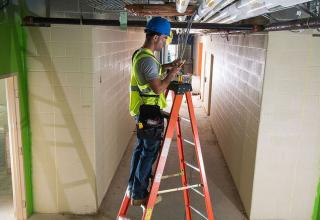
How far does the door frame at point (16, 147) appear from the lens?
337 centimetres

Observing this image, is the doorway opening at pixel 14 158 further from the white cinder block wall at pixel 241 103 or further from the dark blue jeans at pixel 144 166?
the white cinder block wall at pixel 241 103

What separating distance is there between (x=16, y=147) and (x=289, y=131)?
10.0ft

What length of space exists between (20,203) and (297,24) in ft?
11.3

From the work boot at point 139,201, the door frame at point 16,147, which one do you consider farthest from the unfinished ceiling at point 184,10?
the work boot at point 139,201

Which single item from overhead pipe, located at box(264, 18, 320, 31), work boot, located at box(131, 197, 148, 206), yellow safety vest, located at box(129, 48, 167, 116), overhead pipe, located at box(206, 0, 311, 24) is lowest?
work boot, located at box(131, 197, 148, 206)

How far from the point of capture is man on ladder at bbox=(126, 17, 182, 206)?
7.94 feet

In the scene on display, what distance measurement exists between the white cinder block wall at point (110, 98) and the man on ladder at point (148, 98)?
1.16 meters

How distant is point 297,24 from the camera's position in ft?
8.86

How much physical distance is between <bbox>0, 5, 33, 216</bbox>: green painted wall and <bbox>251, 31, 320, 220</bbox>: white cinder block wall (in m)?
2.61

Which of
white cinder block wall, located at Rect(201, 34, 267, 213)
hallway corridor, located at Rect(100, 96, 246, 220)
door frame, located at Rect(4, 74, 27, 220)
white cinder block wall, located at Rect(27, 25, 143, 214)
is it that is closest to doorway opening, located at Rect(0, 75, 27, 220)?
door frame, located at Rect(4, 74, 27, 220)

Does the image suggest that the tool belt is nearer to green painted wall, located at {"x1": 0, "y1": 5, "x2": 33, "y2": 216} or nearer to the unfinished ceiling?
the unfinished ceiling

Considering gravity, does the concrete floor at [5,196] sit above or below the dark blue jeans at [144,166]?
below

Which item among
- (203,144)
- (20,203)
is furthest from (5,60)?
(203,144)

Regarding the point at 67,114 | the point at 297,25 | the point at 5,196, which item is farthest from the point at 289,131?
the point at 5,196
